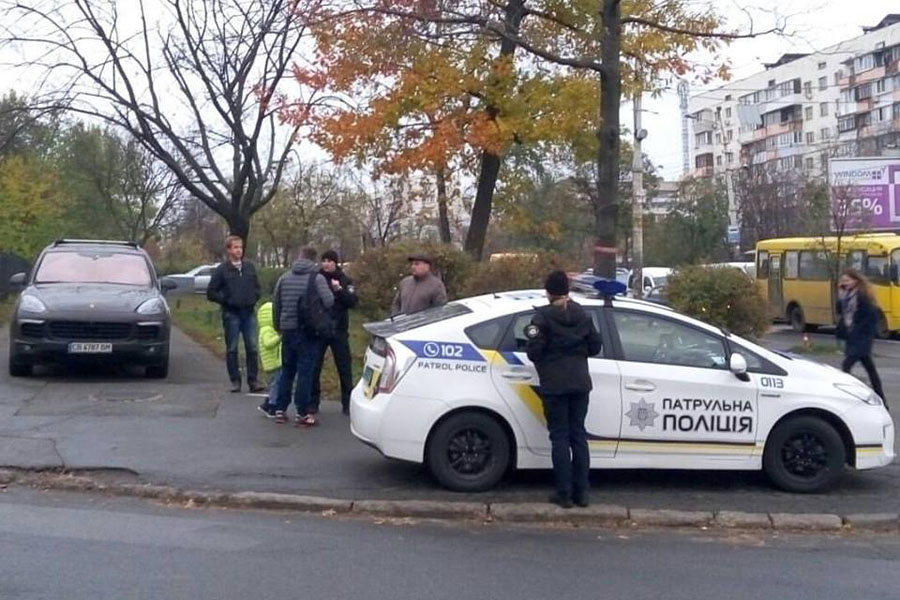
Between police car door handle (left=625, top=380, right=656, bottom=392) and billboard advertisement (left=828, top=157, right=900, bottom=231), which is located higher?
billboard advertisement (left=828, top=157, right=900, bottom=231)

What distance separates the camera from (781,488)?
1082cm

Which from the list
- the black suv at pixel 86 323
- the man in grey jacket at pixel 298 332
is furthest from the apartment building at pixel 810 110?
the man in grey jacket at pixel 298 332

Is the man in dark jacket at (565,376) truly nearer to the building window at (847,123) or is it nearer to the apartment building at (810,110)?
the apartment building at (810,110)

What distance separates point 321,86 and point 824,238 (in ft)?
53.7

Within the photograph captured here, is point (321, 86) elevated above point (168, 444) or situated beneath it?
elevated above

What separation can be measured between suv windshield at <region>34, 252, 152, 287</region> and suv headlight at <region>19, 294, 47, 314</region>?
1122 mm

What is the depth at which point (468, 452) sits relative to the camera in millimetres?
10461

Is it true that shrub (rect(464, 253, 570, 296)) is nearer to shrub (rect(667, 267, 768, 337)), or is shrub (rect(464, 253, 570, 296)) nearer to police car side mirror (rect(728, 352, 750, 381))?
shrub (rect(667, 267, 768, 337))

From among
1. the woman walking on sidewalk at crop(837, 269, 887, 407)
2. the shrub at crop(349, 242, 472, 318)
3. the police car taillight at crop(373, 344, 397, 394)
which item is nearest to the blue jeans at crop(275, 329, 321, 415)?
the police car taillight at crop(373, 344, 397, 394)

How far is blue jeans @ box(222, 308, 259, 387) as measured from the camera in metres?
15.3

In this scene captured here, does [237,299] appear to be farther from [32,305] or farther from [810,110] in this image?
[810,110]

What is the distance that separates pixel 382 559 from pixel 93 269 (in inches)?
416

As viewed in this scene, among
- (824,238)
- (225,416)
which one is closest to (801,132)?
(824,238)

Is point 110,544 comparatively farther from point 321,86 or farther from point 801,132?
point 801,132
